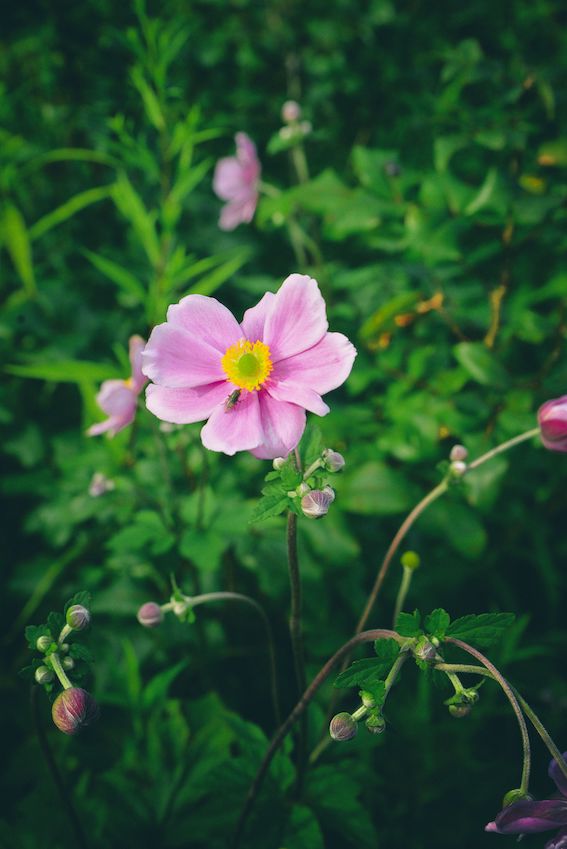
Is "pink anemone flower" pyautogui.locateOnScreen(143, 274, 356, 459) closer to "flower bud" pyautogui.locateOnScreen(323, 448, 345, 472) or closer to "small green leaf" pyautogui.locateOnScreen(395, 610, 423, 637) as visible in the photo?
"flower bud" pyautogui.locateOnScreen(323, 448, 345, 472)

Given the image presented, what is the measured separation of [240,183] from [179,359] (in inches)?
41.8

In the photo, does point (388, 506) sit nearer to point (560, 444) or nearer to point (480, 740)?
point (560, 444)

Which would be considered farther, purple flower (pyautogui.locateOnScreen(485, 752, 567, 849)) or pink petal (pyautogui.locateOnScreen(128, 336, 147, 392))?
pink petal (pyautogui.locateOnScreen(128, 336, 147, 392))

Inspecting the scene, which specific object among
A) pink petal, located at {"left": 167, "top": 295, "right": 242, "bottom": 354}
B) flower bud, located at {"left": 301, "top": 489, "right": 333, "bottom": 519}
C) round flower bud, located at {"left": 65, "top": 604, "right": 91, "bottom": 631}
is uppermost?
pink petal, located at {"left": 167, "top": 295, "right": 242, "bottom": 354}

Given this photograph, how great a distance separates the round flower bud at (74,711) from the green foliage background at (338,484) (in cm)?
35

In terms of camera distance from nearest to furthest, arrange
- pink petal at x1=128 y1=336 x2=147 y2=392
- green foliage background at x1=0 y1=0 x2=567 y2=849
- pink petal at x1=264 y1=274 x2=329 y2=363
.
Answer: pink petal at x1=264 y1=274 x2=329 y2=363 → pink petal at x1=128 y1=336 x2=147 y2=392 → green foliage background at x1=0 y1=0 x2=567 y2=849

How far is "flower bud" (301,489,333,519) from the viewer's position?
597mm

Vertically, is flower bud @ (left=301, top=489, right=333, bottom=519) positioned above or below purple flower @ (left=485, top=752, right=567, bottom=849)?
above

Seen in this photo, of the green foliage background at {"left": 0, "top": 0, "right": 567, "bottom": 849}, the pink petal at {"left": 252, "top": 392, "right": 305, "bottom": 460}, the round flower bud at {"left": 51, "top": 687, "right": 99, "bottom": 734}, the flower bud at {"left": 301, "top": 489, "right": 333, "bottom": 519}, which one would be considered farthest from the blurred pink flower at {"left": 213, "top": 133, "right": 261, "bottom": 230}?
the round flower bud at {"left": 51, "top": 687, "right": 99, "bottom": 734}

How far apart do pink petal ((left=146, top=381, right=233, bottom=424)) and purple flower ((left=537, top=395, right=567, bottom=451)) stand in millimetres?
393

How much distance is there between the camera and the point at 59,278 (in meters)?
1.71

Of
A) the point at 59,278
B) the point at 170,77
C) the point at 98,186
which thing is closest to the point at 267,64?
the point at 170,77

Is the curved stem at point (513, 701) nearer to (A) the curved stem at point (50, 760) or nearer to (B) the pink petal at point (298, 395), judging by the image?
(B) the pink petal at point (298, 395)

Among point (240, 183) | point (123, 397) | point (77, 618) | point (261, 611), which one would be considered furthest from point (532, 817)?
point (240, 183)
